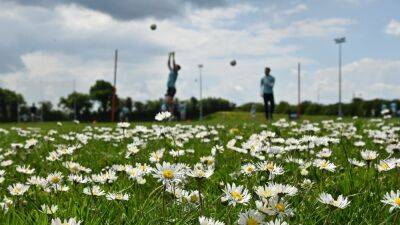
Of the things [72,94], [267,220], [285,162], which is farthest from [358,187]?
[72,94]

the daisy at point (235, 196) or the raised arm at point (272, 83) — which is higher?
the raised arm at point (272, 83)

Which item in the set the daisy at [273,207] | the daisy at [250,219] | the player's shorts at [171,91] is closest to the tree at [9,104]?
the player's shorts at [171,91]

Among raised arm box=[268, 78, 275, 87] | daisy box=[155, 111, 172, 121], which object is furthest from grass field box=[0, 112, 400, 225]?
raised arm box=[268, 78, 275, 87]

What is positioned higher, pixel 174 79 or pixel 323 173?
pixel 174 79

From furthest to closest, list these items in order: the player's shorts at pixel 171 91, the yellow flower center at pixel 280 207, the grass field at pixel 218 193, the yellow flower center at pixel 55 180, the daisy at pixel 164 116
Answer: the player's shorts at pixel 171 91, the daisy at pixel 164 116, the yellow flower center at pixel 55 180, the grass field at pixel 218 193, the yellow flower center at pixel 280 207

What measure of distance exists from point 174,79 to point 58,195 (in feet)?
53.6

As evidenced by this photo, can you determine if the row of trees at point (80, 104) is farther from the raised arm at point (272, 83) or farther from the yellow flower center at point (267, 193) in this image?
the yellow flower center at point (267, 193)

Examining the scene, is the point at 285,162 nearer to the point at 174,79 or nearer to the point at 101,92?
the point at 174,79

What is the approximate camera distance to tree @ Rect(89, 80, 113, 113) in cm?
10696

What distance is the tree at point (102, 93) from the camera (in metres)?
107

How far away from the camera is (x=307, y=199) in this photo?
3.30 meters

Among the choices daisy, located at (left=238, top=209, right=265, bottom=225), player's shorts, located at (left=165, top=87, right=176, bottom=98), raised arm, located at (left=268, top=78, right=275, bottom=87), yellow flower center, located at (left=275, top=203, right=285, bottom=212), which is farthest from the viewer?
player's shorts, located at (left=165, top=87, right=176, bottom=98)

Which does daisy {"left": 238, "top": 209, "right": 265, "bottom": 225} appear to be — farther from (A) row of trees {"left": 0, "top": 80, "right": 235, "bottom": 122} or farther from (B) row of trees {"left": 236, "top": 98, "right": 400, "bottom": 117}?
(A) row of trees {"left": 0, "top": 80, "right": 235, "bottom": 122}

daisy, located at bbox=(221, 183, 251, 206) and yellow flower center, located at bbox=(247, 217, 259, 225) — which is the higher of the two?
daisy, located at bbox=(221, 183, 251, 206)
